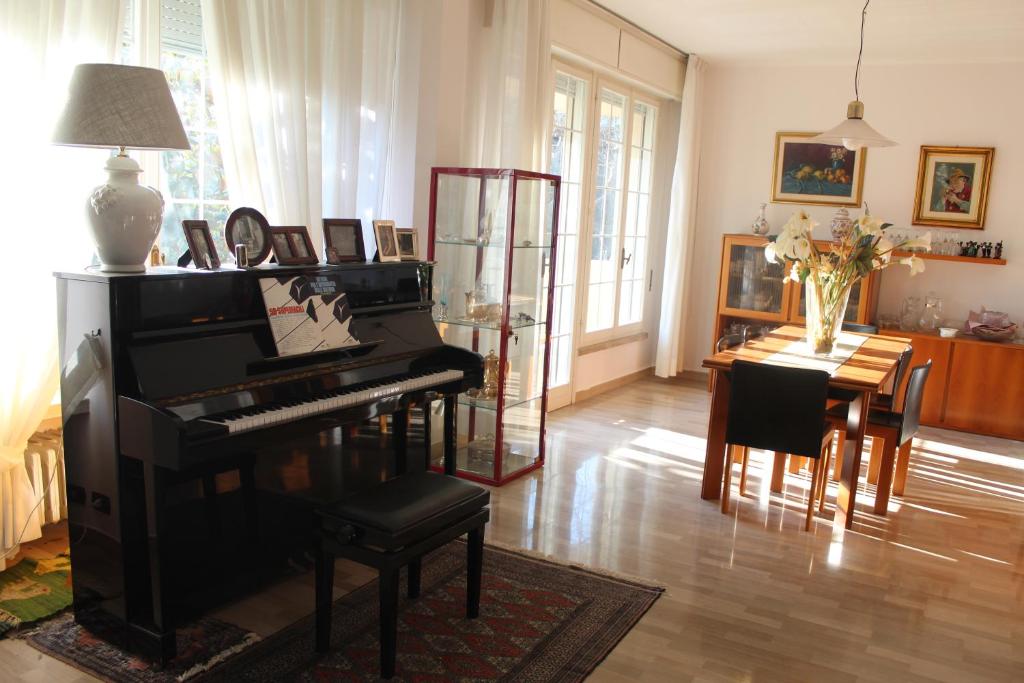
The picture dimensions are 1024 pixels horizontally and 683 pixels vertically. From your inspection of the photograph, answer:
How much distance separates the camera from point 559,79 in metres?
5.59

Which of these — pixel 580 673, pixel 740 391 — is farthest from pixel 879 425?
pixel 580 673

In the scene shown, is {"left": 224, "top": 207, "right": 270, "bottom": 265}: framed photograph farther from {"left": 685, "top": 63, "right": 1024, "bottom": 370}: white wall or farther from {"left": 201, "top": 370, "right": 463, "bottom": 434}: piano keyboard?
{"left": 685, "top": 63, "right": 1024, "bottom": 370}: white wall

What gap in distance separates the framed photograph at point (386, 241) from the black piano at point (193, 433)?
12.4 inches

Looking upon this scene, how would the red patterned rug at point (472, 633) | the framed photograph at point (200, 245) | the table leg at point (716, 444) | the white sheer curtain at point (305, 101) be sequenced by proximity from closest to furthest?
the red patterned rug at point (472, 633)
the framed photograph at point (200, 245)
the white sheer curtain at point (305, 101)
the table leg at point (716, 444)

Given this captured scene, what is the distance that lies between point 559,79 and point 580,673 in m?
4.05

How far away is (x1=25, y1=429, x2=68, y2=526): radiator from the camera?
3.09 meters

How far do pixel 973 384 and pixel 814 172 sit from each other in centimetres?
203

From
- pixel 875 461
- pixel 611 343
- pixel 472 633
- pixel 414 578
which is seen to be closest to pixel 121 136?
pixel 414 578

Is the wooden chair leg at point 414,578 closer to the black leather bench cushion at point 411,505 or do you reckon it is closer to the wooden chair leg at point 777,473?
the black leather bench cushion at point 411,505

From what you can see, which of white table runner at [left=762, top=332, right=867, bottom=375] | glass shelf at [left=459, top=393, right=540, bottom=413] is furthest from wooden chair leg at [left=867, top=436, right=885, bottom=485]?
glass shelf at [left=459, top=393, right=540, bottom=413]

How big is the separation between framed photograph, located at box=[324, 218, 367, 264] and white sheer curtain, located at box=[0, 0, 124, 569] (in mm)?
834

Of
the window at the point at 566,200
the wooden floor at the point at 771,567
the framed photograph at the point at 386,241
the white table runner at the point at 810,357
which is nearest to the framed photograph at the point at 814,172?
the window at the point at 566,200

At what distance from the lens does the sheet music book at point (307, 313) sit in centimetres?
280

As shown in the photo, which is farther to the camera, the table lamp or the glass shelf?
the glass shelf
